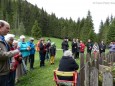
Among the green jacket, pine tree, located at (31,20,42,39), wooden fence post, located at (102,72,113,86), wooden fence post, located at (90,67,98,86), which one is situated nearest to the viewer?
wooden fence post, located at (102,72,113,86)

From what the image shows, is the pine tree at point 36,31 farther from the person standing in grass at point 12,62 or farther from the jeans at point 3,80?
the jeans at point 3,80

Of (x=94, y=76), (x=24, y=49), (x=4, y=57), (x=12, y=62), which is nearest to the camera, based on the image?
(x=4, y=57)

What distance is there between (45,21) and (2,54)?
388ft

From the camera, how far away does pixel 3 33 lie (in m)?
6.12

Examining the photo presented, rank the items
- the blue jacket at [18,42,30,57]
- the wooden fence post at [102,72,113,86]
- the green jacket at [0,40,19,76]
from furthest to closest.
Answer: the blue jacket at [18,42,30,57] → the green jacket at [0,40,19,76] → the wooden fence post at [102,72,113,86]

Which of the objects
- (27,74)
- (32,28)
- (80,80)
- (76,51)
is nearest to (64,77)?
(80,80)

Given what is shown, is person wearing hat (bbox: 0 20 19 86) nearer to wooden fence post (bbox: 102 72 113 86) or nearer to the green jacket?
the green jacket

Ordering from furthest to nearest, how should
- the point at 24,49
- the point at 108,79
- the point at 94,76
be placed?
the point at 24,49, the point at 94,76, the point at 108,79

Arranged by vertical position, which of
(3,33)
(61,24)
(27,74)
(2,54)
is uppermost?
(61,24)

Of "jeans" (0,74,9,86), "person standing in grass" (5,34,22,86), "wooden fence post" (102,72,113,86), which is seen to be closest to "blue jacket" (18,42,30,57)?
"person standing in grass" (5,34,22,86)

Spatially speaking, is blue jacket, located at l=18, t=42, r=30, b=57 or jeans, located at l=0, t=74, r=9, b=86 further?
blue jacket, located at l=18, t=42, r=30, b=57

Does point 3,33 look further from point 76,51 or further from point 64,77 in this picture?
point 76,51

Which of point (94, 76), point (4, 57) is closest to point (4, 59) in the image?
point (4, 57)

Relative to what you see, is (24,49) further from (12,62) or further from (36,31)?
(36,31)
